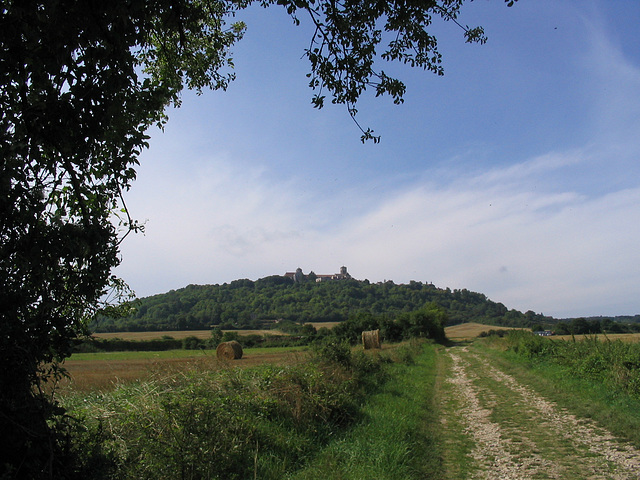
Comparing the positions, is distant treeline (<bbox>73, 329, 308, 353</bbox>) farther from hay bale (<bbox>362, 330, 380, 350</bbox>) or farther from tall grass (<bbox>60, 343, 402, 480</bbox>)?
tall grass (<bbox>60, 343, 402, 480</bbox>)

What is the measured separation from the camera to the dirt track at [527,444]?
584 cm

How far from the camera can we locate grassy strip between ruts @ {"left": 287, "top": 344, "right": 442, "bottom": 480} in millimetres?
5742

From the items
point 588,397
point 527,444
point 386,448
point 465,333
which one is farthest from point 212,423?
point 465,333

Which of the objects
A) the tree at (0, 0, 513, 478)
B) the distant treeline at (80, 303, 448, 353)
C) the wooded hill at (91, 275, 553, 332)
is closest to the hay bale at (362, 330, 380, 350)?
the distant treeline at (80, 303, 448, 353)

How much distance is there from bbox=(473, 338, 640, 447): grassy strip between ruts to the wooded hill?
29336 mm

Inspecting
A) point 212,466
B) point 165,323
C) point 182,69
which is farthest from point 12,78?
point 165,323

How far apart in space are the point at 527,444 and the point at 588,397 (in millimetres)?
4337

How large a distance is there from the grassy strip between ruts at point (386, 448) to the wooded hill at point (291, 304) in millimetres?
28688

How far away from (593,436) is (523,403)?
11.7 ft

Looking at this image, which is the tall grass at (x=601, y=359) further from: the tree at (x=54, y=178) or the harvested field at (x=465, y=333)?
the harvested field at (x=465, y=333)

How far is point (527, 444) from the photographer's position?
7.23 metres

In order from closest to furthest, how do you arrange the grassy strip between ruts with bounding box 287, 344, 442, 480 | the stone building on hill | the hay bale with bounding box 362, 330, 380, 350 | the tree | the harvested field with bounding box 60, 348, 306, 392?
1. the tree
2. the grassy strip between ruts with bounding box 287, 344, 442, 480
3. the harvested field with bounding box 60, 348, 306, 392
4. the hay bale with bounding box 362, 330, 380, 350
5. the stone building on hill

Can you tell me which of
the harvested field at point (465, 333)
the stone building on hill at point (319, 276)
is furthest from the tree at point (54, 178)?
the stone building on hill at point (319, 276)

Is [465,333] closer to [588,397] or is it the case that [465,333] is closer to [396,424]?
[588,397]
